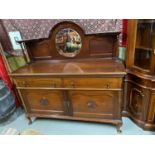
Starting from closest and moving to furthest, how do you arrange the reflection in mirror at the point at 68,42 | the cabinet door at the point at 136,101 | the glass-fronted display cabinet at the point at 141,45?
the glass-fronted display cabinet at the point at 141,45 → the cabinet door at the point at 136,101 → the reflection in mirror at the point at 68,42

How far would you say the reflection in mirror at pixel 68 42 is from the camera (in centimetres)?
176

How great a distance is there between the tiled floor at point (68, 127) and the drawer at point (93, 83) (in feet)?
2.28

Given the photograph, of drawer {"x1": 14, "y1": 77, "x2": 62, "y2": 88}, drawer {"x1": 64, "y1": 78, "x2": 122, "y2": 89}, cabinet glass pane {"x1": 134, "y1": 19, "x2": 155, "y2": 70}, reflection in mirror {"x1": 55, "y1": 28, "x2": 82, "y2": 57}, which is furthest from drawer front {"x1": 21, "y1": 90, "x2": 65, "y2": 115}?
cabinet glass pane {"x1": 134, "y1": 19, "x2": 155, "y2": 70}

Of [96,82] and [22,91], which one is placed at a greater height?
[96,82]

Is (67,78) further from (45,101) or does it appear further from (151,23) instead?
(151,23)

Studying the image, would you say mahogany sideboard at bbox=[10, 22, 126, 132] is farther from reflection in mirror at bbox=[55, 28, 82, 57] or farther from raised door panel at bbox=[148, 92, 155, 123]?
raised door panel at bbox=[148, 92, 155, 123]

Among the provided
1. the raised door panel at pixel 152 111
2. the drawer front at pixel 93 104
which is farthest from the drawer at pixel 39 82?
the raised door panel at pixel 152 111

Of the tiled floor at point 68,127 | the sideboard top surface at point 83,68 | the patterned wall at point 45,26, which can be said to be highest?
the patterned wall at point 45,26

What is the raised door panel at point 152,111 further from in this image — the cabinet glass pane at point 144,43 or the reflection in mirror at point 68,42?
the reflection in mirror at point 68,42
